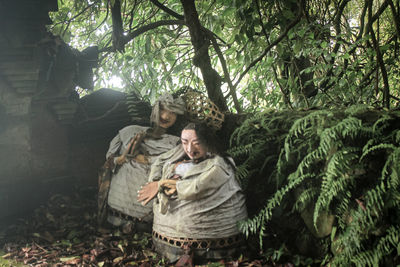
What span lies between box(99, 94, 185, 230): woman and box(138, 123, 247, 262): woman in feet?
1.90

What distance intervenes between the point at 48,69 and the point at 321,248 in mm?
3513

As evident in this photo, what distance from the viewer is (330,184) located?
2.16m

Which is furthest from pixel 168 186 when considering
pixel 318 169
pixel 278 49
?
pixel 278 49

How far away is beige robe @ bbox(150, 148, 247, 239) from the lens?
8.76 feet

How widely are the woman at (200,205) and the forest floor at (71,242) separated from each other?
0.14 meters

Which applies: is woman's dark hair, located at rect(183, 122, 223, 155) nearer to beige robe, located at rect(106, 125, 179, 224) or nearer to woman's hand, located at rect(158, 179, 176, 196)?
woman's hand, located at rect(158, 179, 176, 196)

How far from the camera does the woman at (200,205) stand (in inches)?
105

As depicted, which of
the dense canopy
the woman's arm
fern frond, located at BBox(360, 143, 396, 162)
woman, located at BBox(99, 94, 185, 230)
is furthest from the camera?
woman, located at BBox(99, 94, 185, 230)

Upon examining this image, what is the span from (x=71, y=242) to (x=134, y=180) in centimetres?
85

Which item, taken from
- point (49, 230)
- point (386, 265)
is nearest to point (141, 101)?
point (49, 230)

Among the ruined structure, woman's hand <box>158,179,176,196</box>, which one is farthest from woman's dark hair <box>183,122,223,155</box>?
the ruined structure

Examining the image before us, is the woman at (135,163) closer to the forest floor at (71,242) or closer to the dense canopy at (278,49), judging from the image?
the forest floor at (71,242)

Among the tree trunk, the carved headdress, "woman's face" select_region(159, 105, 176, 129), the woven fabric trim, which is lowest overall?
Answer: the woven fabric trim

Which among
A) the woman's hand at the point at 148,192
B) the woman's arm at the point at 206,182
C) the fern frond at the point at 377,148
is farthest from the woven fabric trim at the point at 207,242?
the fern frond at the point at 377,148
